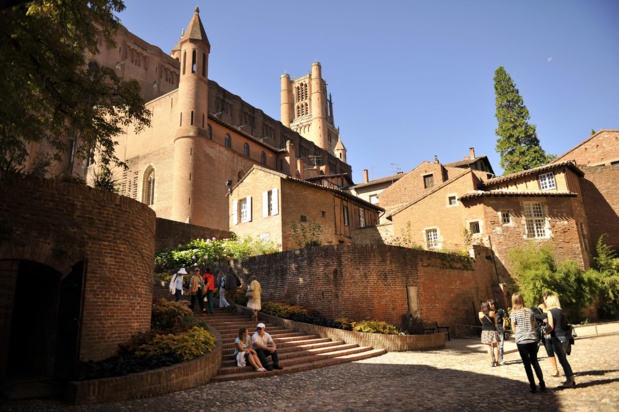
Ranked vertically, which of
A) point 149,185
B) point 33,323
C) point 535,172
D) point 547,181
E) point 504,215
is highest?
point 149,185

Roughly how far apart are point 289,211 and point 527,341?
64.1ft

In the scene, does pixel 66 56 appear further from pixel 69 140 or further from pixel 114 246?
pixel 69 140

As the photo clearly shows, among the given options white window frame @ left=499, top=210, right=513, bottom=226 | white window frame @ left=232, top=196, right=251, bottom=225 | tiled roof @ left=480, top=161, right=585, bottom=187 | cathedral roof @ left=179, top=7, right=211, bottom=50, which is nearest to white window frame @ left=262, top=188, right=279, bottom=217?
white window frame @ left=232, top=196, right=251, bottom=225

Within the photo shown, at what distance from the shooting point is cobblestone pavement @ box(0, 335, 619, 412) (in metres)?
6.45

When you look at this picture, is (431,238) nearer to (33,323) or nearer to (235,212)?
(235,212)

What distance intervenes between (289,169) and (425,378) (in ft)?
119

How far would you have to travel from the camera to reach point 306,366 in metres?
11.2

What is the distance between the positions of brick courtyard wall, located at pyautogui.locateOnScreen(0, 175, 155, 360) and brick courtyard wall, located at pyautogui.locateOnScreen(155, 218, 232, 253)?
15552 millimetres

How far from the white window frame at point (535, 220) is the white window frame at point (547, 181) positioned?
9.70ft

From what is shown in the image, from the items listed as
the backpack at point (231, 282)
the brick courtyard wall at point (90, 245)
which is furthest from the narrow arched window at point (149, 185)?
the brick courtyard wall at point (90, 245)

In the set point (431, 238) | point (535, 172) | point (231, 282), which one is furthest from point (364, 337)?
point (535, 172)

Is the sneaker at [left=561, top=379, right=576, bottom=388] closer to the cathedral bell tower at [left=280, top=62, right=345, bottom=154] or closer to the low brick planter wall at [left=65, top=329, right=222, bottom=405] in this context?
the low brick planter wall at [left=65, top=329, right=222, bottom=405]

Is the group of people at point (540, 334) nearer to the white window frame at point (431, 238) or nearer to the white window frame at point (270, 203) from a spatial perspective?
the white window frame at point (431, 238)

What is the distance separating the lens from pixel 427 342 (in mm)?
15430
